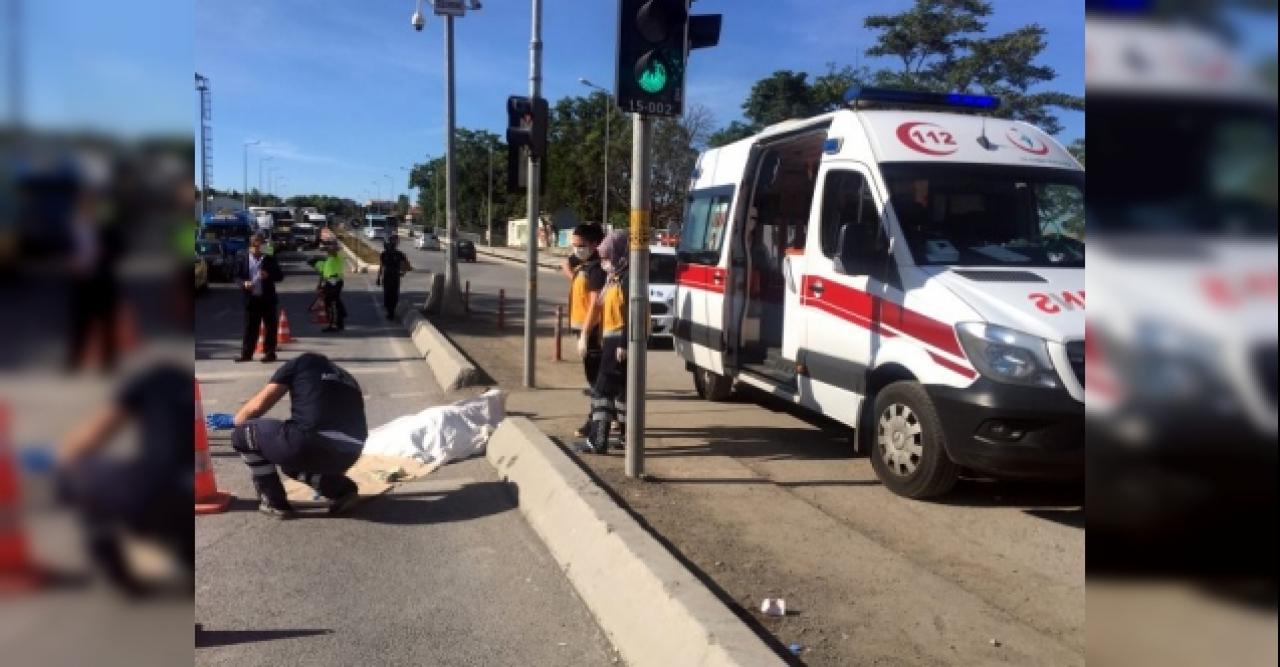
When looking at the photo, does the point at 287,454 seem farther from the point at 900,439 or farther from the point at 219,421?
the point at 900,439

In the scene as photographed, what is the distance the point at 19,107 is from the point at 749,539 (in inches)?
188

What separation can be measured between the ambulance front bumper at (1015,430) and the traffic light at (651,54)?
2731 millimetres

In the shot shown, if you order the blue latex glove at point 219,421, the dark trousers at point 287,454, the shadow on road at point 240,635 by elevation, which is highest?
the dark trousers at point 287,454

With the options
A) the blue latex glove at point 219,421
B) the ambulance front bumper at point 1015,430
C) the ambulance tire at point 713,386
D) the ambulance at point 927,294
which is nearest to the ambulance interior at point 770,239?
the ambulance at point 927,294

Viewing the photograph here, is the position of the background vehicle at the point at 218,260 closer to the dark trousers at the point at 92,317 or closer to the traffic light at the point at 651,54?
the traffic light at the point at 651,54

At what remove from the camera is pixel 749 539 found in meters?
5.42

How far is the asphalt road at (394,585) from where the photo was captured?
4.18 m

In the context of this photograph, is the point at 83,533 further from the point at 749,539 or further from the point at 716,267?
the point at 716,267

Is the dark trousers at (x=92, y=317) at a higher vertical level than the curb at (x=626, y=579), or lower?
higher

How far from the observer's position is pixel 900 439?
627 centimetres

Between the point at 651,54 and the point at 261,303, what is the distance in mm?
9284

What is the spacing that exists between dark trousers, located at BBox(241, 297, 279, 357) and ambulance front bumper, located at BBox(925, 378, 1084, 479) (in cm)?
1084

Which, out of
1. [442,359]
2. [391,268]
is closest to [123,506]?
[442,359]

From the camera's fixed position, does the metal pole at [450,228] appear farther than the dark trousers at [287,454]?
Yes
